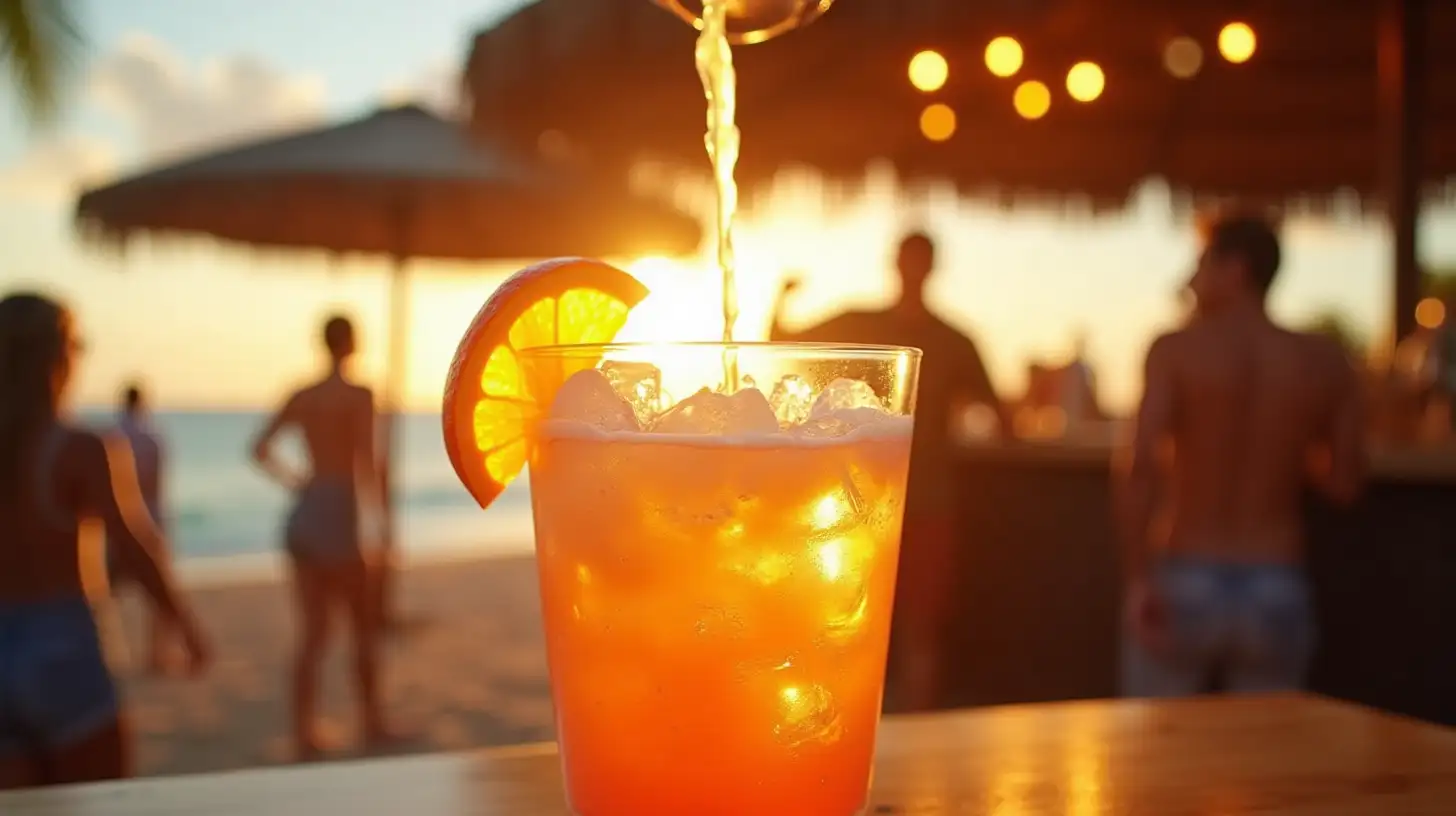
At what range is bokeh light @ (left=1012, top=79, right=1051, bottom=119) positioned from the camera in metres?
6.34

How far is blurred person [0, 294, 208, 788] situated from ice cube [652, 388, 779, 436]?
7.41 ft

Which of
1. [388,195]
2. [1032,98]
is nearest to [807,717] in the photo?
[388,195]

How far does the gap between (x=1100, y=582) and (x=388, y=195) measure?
3828mm

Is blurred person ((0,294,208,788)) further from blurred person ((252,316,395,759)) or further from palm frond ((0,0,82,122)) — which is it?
palm frond ((0,0,82,122))

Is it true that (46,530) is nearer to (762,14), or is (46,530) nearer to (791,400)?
(762,14)

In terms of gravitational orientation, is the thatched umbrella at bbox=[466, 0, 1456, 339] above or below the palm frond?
below

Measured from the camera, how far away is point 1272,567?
2.98m

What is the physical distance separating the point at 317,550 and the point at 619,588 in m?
4.43

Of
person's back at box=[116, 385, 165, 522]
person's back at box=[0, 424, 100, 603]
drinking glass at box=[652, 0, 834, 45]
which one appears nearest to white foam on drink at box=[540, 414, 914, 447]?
drinking glass at box=[652, 0, 834, 45]

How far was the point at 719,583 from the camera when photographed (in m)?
0.67

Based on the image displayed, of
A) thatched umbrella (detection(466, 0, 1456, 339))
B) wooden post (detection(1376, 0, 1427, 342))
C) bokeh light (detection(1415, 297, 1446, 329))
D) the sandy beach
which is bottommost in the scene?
the sandy beach

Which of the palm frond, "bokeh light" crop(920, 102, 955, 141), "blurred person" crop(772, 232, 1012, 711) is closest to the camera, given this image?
"blurred person" crop(772, 232, 1012, 711)

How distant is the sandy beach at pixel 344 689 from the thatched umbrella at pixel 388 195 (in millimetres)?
1104

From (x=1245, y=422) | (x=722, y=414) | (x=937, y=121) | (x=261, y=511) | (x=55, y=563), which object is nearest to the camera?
(x=722, y=414)
